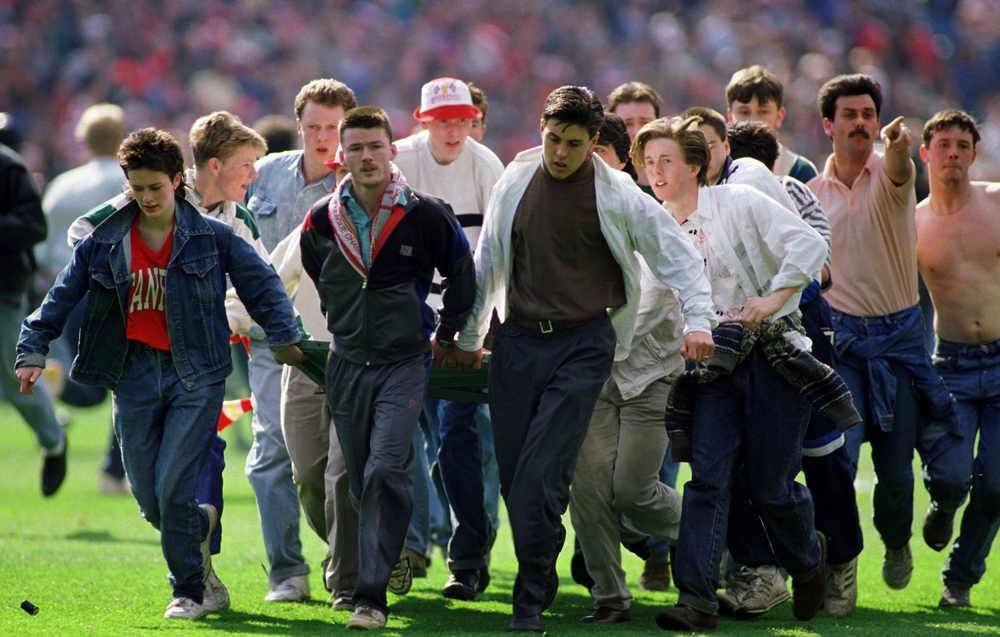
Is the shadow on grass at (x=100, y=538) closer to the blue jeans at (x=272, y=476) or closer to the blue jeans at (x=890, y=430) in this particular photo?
the blue jeans at (x=272, y=476)

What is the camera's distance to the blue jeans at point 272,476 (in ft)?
19.8

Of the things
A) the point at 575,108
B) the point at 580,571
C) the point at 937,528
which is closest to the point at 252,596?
the point at 580,571

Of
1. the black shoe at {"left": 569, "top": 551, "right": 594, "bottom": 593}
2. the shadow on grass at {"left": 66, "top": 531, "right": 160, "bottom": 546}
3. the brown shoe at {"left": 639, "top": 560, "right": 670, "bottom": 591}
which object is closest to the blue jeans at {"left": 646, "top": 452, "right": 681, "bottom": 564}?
the brown shoe at {"left": 639, "top": 560, "right": 670, "bottom": 591}

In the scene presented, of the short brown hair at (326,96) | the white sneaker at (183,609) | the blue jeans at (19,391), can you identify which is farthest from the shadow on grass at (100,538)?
the short brown hair at (326,96)

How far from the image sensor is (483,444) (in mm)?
7289

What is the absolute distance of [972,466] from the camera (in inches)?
253

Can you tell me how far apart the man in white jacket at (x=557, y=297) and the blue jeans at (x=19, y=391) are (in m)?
4.82

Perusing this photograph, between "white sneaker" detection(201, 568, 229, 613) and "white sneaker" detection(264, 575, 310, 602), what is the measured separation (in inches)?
15.2

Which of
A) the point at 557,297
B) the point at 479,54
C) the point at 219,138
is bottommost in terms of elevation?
the point at 557,297

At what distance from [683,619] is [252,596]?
229 centimetres

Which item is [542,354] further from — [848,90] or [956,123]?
[956,123]

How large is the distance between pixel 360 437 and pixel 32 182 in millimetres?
4701

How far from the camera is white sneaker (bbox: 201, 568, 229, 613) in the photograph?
5.49 m

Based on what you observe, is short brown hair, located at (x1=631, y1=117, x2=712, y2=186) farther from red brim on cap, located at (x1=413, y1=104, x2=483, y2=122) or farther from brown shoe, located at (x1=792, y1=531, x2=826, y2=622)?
brown shoe, located at (x1=792, y1=531, x2=826, y2=622)
